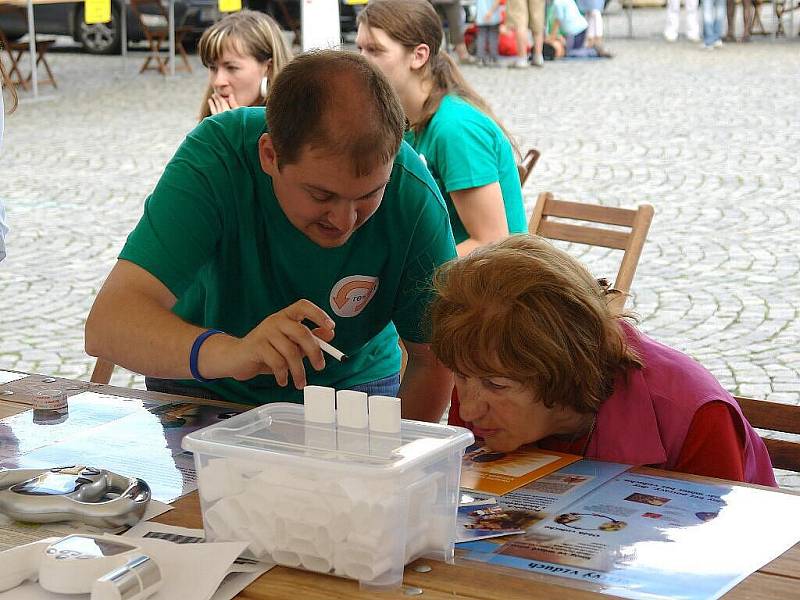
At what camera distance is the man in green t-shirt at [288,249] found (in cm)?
190

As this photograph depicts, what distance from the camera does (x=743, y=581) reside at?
55.1 inches

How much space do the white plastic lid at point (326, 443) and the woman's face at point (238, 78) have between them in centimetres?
295

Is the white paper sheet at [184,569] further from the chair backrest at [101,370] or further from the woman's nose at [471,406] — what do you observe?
the chair backrest at [101,370]

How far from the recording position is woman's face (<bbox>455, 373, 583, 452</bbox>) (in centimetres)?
A: 188

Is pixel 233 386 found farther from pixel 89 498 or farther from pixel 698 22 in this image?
pixel 698 22

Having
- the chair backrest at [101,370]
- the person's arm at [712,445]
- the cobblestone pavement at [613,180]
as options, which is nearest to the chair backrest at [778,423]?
the person's arm at [712,445]

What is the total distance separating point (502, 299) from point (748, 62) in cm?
1413

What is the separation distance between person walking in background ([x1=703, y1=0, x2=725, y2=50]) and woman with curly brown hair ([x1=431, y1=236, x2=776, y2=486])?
1538 cm

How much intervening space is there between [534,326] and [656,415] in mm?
257

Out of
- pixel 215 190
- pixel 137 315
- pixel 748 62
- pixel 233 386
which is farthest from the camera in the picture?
pixel 748 62

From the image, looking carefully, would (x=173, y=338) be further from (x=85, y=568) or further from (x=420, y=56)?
(x=420, y=56)

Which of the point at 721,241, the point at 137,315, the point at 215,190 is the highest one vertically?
the point at 215,190

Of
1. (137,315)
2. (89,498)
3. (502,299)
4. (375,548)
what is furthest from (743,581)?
(137,315)

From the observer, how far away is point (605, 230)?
148 inches
